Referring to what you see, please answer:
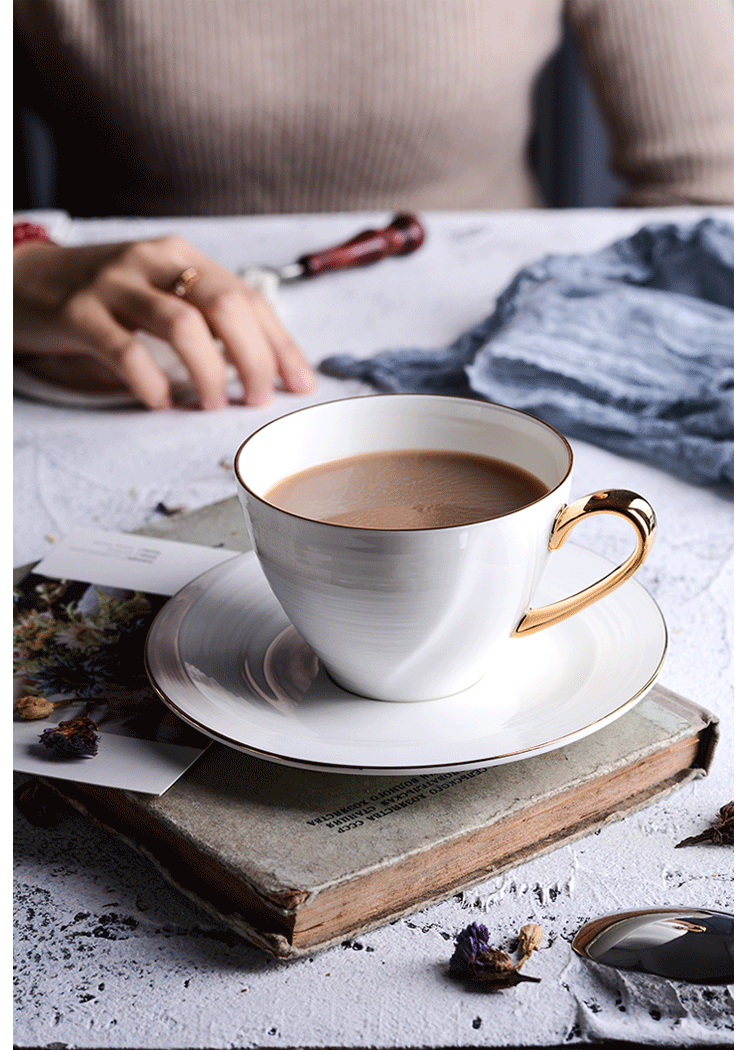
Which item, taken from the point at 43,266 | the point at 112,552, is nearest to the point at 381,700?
the point at 112,552

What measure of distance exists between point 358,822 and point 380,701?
7 centimetres

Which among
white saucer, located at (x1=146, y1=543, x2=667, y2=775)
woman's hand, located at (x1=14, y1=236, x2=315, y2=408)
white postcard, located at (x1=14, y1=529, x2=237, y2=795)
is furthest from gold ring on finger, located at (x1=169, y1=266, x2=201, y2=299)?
white saucer, located at (x1=146, y1=543, x2=667, y2=775)

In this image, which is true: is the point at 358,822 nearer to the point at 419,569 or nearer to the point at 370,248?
the point at 419,569

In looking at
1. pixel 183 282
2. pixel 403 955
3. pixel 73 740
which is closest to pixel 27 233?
pixel 183 282

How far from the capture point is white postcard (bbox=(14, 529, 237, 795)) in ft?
1.54

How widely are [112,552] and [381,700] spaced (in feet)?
0.84

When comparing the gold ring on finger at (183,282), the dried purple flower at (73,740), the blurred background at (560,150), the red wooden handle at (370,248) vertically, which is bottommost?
the blurred background at (560,150)

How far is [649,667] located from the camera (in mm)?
485

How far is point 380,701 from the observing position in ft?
1.61

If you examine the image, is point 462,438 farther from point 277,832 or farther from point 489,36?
point 489,36

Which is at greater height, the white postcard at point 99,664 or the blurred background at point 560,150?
the white postcard at point 99,664

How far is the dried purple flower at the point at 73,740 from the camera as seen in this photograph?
0.47 metres

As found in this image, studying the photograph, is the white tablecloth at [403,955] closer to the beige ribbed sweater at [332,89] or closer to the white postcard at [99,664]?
the white postcard at [99,664]

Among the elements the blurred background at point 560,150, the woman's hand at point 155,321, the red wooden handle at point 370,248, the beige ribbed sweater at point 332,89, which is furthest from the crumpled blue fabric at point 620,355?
the blurred background at point 560,150
